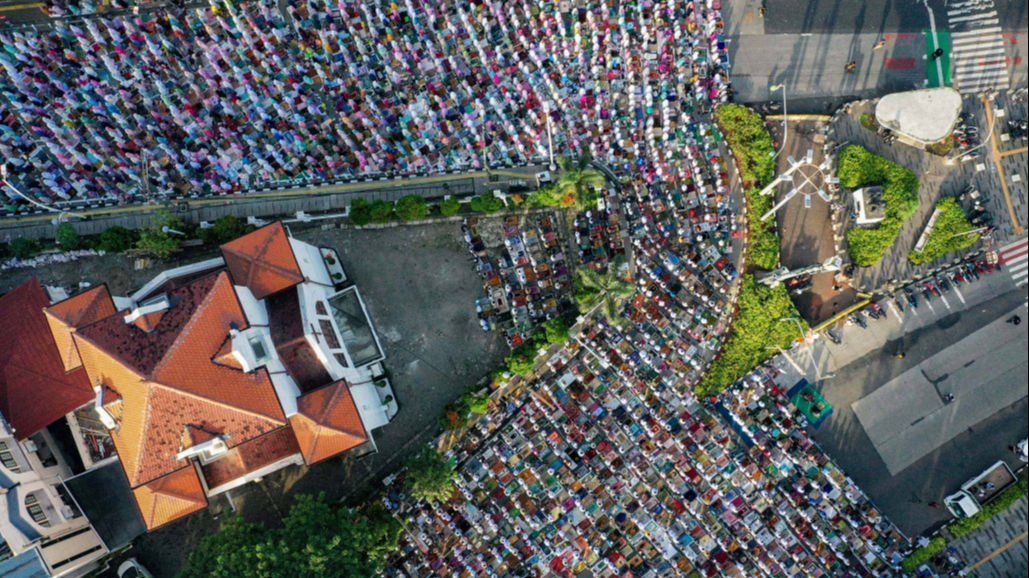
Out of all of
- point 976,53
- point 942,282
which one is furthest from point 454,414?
point 976,53

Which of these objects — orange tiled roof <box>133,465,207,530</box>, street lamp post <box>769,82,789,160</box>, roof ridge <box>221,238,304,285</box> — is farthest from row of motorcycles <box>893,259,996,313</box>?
orange tiled roof <box>133,465,207,530</box>

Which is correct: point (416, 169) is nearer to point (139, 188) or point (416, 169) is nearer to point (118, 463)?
point (139, 188)

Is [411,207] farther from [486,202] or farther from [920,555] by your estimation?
[920,555]

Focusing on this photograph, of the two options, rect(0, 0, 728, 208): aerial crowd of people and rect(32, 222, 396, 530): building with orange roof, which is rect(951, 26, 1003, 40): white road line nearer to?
rect(0, 0, 728, 208): aerial crowd of people

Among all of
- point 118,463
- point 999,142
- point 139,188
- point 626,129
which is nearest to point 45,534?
point 118,463

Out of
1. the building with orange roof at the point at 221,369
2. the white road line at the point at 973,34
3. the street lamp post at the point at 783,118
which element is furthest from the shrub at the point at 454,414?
the white road line at the point at 973,34

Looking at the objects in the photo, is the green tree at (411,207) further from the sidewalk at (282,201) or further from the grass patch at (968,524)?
the grass patch at (968,524)
